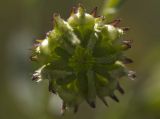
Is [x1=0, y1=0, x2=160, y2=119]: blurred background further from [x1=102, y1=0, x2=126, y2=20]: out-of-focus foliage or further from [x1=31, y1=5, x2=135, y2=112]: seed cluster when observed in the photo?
[x1=31, y1=5, x2=135, y2=112]: seed cluster

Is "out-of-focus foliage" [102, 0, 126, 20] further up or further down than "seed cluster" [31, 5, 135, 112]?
further up

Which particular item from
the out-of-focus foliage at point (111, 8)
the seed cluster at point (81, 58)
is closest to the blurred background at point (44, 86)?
the out-of-focus foliage at point (111, 8)

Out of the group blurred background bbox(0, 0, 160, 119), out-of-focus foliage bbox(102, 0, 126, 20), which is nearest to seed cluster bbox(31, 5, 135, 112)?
out-of-focus foliage bbox(102, 0, 126, 20)

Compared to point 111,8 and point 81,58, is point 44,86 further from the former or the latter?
point 81,58

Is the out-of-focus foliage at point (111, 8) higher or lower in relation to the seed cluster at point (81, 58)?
higher

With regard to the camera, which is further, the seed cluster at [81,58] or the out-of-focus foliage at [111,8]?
the out-of-focus foliage at [111,8]

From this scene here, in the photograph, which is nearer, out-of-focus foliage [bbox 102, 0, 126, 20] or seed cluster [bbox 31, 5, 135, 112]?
seed cluster [bbox 31, 5, 135, 112]

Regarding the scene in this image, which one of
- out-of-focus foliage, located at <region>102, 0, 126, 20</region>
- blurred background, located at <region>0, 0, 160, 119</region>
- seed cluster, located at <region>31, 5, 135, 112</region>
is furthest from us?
blurred background, located at <region>0, 0, 160, 119</region>

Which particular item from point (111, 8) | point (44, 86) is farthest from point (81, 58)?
→ point (44, 86)

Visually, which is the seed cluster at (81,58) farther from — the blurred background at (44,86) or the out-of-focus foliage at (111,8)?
the blurred background at (44,86)
